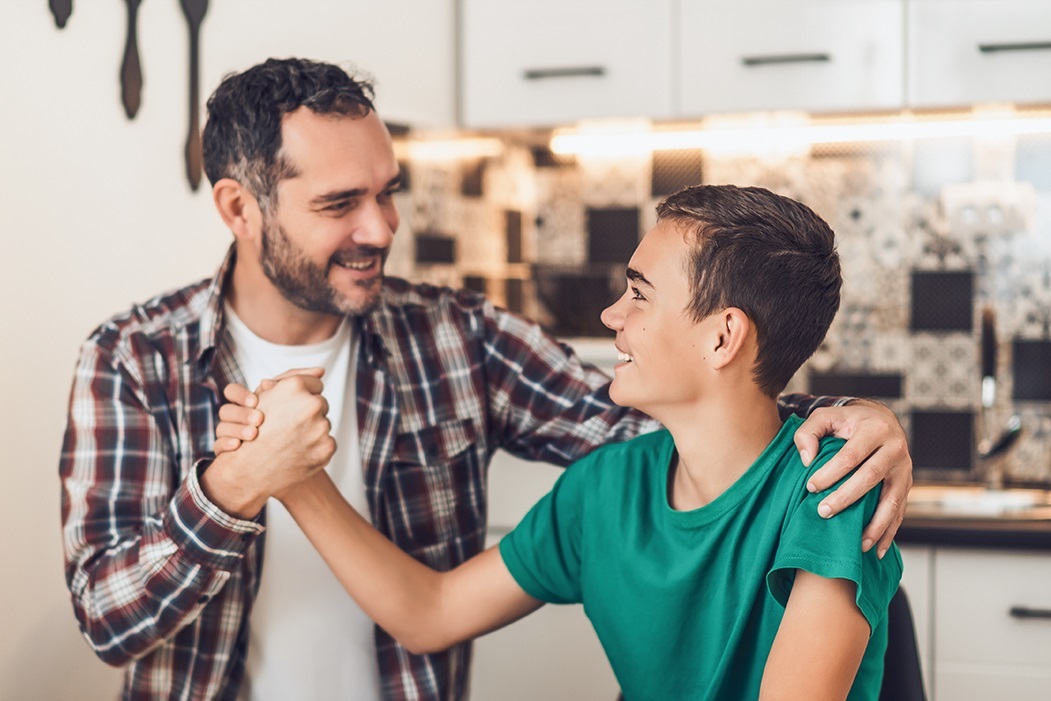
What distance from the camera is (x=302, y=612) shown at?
1.48 m

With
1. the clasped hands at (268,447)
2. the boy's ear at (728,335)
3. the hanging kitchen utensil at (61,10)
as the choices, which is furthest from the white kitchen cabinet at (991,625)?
the hanging kitchen utensil at (61,10)

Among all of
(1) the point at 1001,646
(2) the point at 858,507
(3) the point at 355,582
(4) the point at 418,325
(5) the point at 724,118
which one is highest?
(5) the point at 724,118

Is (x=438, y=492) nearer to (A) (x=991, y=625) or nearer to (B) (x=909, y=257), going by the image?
(A) (x=991, y=625)

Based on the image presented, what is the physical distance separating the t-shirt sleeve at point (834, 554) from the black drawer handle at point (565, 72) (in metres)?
1.62

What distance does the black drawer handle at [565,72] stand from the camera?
259 cm

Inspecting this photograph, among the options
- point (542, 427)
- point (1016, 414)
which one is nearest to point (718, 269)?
point (542, 427)

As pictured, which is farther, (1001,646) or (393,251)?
(393,251)

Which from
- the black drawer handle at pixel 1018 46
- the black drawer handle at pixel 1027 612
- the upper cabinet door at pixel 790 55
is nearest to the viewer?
the black drawer handle at pixel 1027 612

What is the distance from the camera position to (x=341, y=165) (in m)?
1.50

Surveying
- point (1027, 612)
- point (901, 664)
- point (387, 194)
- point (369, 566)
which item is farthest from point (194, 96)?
point (1027, 612)

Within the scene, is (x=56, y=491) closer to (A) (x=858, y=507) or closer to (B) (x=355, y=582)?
(B) (x=355, y=582)

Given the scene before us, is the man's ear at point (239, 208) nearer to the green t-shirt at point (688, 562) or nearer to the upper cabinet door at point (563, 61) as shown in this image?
the green t-shirt at point (688, 562)

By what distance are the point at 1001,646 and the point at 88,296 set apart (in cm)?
178

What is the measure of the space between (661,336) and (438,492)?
1.65 ft
